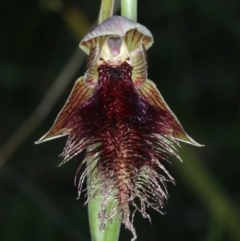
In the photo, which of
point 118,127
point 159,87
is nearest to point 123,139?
point 118,127

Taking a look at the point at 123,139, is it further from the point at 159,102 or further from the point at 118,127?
the point at 159,102

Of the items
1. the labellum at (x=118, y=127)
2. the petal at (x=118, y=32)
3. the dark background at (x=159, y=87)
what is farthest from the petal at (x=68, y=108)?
the dark background at (x=159, y=87)

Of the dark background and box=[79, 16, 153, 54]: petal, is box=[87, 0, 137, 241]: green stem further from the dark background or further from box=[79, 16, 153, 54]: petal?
the dark background

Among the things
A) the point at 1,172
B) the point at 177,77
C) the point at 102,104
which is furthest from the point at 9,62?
the point at 102,104

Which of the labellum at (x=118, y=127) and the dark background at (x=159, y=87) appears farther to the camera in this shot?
the dark background at (x=159, y=87)

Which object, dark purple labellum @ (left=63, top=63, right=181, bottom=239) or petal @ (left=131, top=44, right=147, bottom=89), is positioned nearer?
dark purple labellum @ (left=63, top=63, right=181, bottom=239)

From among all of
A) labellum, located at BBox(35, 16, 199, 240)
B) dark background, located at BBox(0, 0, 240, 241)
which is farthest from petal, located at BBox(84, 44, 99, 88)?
dark background, located at BBox(0, 0, 240, 241)

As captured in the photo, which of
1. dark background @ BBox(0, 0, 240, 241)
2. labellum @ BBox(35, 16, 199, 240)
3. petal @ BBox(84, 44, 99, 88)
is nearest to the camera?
labellum @ BBox(35, 16, 199, 240)

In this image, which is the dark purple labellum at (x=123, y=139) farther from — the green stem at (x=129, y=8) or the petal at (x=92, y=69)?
the green stem at (x=129, y=8)
